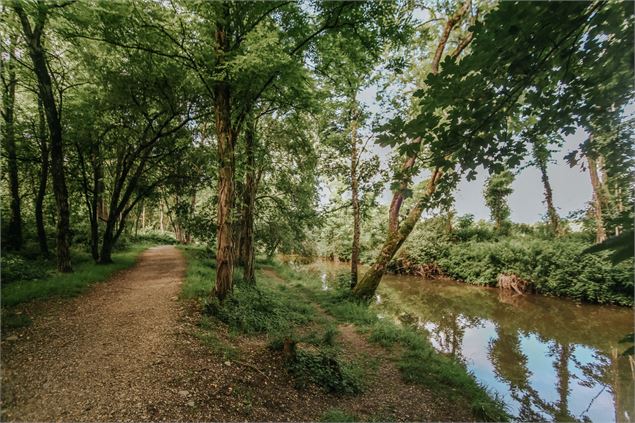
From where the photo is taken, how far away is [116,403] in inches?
128

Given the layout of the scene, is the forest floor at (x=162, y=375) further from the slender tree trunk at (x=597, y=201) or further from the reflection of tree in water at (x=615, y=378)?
the slender tree trunk at (x=597, y=201)

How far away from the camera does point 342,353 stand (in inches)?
257

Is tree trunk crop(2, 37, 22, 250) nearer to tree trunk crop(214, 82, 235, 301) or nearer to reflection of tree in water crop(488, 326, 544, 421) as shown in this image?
tree trunk crop(214, 82, 235, 301)

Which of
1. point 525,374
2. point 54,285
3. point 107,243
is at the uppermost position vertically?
point 107,243

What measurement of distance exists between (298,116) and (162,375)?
5.85 m

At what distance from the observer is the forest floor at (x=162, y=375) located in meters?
3.27

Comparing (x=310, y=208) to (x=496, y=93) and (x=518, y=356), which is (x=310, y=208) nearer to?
(x=518, y=356)

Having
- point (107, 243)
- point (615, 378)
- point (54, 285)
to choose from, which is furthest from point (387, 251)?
point (107, 243)

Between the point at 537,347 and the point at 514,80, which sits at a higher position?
the point at 514,80

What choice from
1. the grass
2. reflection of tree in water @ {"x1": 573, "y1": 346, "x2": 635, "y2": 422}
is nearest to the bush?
the grass

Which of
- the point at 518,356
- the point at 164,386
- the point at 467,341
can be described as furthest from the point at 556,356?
the point at 164,386

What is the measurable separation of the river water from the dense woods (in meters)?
1.63

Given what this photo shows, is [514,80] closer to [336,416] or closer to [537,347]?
[336,416]

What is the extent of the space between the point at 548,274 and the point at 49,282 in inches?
811
